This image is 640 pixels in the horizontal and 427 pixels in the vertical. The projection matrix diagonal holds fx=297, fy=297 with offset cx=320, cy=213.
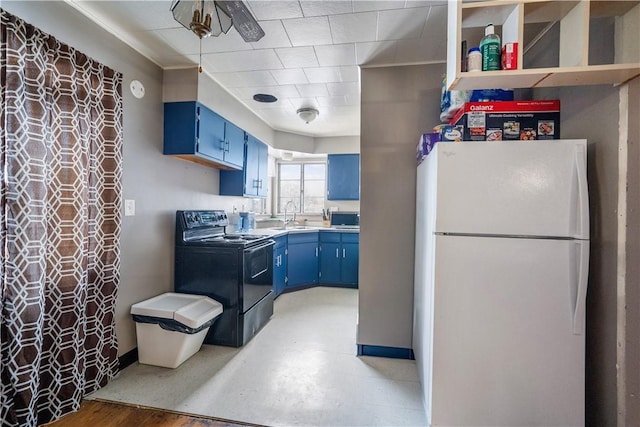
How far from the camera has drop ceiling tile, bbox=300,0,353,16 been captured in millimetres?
1719

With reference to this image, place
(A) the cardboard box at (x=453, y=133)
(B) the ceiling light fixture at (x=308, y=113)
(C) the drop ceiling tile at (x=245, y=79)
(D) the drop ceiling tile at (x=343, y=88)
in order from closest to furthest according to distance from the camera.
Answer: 1. (A) the cardboard box at (x=453, y=133)
2. (C) the drop ceiling tile at (x=245, y=79)
3. (D) the drop ceiling tile at (x=343, y=88)
4. (B) the ceiling light fixture at (x=308, y=113)

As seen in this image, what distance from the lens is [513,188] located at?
141 centimetres

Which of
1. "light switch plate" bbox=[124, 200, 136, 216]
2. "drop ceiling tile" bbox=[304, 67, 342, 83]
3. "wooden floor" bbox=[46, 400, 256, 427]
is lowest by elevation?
"wooden floor" bbox=[46, 400, 256, 427]

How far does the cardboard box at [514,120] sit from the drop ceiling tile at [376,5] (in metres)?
0.75

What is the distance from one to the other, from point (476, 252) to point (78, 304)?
7.37 feet

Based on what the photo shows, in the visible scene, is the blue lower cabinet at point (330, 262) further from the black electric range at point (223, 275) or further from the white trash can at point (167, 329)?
the white trash can at point (167, 329)

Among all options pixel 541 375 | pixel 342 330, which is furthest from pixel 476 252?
pixel 342 330

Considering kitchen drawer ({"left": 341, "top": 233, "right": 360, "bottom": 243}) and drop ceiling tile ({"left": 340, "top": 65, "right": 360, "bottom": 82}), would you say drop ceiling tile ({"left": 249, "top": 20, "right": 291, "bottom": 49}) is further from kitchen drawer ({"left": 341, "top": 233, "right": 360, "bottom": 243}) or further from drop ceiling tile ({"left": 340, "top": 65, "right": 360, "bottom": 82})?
kitchen drawer ({"left": 341, "top": 233, "right": 360, "bottom": 243})

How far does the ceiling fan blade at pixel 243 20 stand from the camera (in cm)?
167

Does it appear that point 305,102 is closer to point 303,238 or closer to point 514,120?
point 303,238

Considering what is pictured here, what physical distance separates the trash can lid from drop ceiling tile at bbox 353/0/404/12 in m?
2.31

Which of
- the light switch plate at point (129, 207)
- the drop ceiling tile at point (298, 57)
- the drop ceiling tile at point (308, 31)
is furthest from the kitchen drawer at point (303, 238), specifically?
the drop ceiling tile at point (308, 31)

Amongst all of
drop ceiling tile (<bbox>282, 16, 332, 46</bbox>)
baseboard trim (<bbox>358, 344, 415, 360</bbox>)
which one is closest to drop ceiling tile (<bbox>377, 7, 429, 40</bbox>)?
drop ceiling tile (<bbox>282, 16, 332, 46</bbox>)

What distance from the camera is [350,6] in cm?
175
